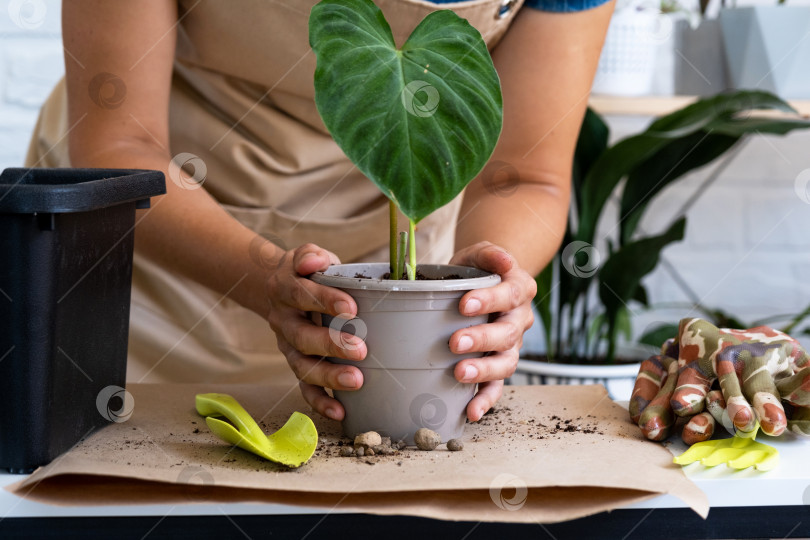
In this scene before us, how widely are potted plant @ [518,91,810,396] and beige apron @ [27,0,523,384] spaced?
0.45m

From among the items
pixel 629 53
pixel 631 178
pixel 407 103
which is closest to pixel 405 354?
pixel 407 103

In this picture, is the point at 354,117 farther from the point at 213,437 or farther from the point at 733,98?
the point at 733,98

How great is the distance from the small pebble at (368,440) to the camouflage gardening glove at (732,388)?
17cm

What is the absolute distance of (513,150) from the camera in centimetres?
89

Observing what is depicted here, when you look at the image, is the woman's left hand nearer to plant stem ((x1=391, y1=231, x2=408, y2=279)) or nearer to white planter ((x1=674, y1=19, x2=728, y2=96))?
plant stem ((x1=391, y1=231, x2=408, y2=279))

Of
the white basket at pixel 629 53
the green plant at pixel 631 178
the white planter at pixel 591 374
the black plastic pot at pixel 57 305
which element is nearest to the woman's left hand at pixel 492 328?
the black plastic pot at pixel 57 305

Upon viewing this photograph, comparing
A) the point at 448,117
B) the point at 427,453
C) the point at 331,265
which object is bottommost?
the point at 427,453

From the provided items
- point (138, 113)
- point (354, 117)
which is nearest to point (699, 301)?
point (138, 113)

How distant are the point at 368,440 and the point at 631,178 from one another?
105 cm

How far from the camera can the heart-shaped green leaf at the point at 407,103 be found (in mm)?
455

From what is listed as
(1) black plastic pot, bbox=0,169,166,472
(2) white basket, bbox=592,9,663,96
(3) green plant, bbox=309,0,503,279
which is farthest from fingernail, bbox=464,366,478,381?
(2) white basket, bbox=592,9,663,96

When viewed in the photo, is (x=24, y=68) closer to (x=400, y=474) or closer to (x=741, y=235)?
(x=400, y=474)

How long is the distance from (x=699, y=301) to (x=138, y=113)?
4.35 ft

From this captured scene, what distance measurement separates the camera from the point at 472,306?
1.69ft
